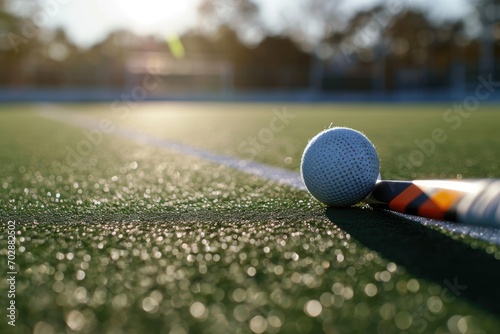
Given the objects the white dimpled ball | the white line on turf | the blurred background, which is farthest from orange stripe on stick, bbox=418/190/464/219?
the blurred background

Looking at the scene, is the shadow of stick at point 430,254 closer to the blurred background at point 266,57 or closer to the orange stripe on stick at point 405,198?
the orange stripe on stick at point 405,198

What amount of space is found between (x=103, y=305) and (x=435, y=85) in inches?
1544

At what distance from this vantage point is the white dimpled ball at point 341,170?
3090 mm

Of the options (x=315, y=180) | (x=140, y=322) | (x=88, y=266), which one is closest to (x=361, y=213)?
(x=315, y=180)

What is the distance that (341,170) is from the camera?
3102mm

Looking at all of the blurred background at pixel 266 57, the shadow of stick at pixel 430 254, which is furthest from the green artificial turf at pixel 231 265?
the blurred background at pixel 266 57

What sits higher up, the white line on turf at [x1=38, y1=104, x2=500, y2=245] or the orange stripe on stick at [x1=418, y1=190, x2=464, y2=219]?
the orange stripe on stick at [x1=418, y1=190, x2=464, y2=219]

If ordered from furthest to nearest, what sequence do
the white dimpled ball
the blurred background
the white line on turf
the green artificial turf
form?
the blurred background < the white dimpled ball < the white line on turf < the green artificial turf

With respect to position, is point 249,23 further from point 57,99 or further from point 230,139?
point 230,139

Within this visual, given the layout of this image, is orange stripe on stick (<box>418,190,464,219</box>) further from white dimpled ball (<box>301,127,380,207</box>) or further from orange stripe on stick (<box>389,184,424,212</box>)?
white dimpled ball (<box>301,127,380,207</box>)

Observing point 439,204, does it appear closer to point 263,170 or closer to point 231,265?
point 231,265

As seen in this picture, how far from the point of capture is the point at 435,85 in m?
38.4

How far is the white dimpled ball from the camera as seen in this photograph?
10.1 feet

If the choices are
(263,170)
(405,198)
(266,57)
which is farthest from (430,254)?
(266,57)
